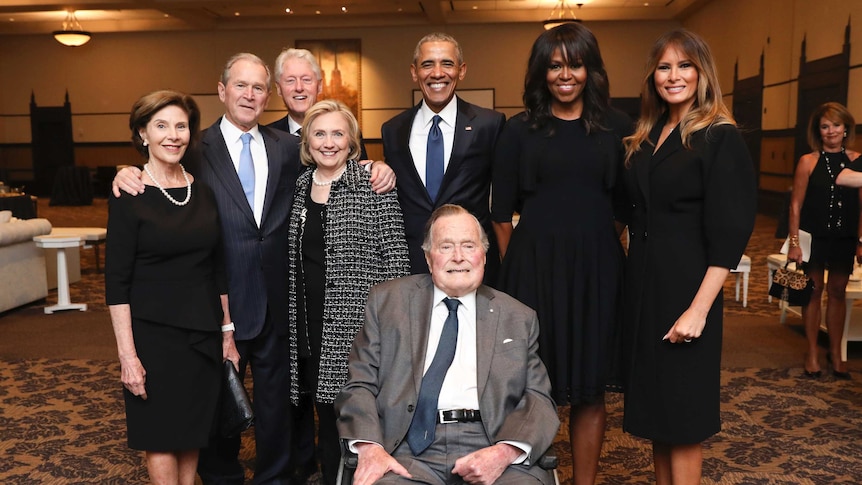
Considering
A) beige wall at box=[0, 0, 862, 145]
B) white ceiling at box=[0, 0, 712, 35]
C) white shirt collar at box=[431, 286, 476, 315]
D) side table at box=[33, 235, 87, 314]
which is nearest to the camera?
white shirt collar at box=[431, 286, 476, 315]

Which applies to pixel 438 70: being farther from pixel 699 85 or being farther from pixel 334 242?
pixel 699 85

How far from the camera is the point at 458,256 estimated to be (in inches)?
95.8

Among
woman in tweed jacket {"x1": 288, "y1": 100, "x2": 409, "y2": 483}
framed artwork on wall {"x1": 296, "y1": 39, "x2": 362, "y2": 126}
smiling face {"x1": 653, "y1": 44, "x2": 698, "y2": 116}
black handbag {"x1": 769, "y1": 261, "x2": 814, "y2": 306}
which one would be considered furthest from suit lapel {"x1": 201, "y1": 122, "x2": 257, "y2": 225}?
framed artwork on wall {"x1": 296, "y1": 39, "x2": 362, "y2": 126}

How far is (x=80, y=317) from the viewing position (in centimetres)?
724

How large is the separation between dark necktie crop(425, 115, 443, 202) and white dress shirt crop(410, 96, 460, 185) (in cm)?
2

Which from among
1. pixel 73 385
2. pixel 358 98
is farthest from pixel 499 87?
pixel 73 385

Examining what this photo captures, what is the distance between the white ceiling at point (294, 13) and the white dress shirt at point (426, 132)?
42.9ft

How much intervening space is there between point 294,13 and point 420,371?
16697mm

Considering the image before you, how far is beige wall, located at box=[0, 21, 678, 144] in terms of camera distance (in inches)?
752

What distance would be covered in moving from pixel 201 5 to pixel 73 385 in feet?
40.6

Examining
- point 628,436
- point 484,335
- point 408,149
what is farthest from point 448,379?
point 628,436

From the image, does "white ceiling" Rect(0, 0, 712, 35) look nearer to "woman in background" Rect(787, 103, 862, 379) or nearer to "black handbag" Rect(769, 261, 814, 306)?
"woman in background" Rect(787, 103, 862, 379)

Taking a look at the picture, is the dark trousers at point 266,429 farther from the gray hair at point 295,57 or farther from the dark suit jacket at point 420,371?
the gray hair at point 295,57

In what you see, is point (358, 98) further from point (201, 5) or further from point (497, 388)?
point (497, 388)
